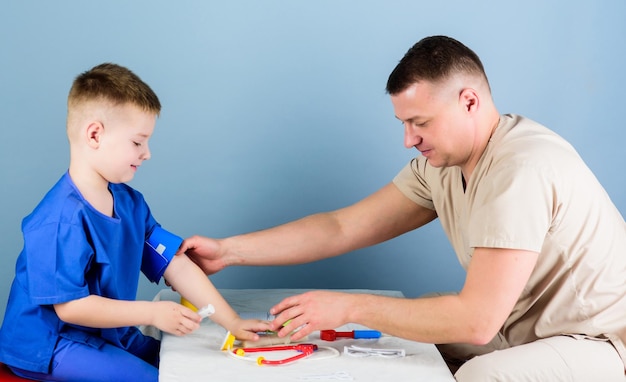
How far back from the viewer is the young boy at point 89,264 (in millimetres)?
1761

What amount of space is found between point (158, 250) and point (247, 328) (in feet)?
0.99

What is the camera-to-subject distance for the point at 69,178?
6.07ft

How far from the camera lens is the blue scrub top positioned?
5.74 feet

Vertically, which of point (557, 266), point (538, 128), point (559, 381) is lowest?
point (559, 381)

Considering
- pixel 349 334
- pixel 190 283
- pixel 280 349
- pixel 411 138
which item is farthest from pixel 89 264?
pixel 411 138

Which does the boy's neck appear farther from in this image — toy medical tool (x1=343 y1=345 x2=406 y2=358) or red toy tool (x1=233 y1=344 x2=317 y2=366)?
toy medical tool (x1=343 y1=345 x2=406 y2=358)

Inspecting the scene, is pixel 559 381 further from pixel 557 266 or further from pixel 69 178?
pixel 69 178

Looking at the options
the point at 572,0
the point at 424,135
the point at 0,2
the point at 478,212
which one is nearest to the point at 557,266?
the point at 478,212

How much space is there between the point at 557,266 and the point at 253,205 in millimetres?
1085

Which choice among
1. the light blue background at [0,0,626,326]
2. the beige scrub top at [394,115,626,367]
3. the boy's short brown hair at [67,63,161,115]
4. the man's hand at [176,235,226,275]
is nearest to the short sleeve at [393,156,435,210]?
the beige scrub top at [394,115,626,367]

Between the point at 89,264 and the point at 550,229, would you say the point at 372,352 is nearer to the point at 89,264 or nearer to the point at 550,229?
the point at 550,229

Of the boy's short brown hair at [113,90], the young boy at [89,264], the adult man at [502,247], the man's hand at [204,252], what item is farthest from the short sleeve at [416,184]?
the boy's short brown hair at [113,90]

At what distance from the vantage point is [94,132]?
184cm

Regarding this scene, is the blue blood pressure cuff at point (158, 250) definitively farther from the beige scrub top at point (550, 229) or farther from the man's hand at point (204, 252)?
the beige scrub top at point (550, 229)
